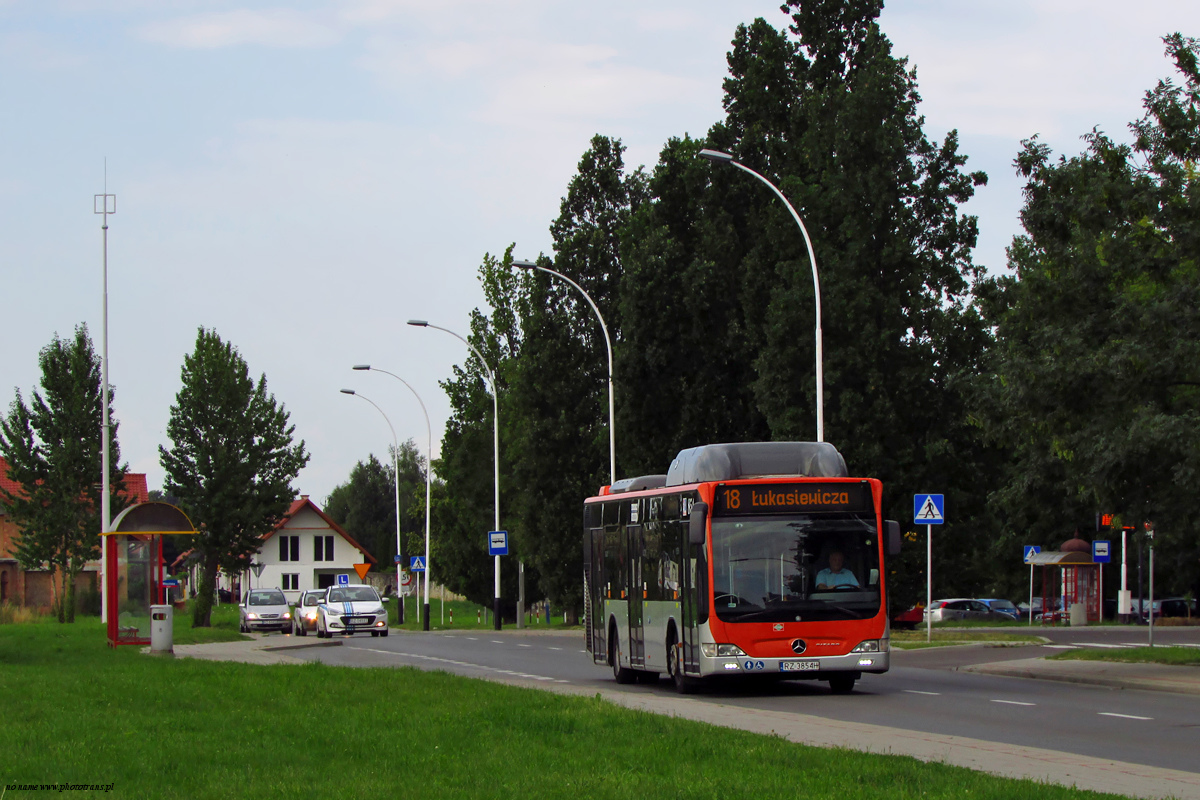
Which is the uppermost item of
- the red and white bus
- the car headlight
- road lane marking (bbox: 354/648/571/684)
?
the red and white bus

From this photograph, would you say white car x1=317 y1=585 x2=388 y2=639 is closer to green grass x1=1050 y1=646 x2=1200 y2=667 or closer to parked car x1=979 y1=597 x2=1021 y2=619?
green grass x1=1050 y1=646 x2=1200 y2=667

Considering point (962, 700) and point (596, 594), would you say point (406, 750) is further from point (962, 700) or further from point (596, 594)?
point (596, 594)

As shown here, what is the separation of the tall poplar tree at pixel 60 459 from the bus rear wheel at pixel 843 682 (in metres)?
44.4

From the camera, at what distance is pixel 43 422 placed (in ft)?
197

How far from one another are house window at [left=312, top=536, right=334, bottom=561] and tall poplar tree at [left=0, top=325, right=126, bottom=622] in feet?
188

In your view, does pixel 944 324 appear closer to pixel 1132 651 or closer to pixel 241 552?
pixel 1132 651

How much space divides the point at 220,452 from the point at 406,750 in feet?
169

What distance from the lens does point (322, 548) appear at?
118 m

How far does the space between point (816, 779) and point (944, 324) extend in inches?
1167

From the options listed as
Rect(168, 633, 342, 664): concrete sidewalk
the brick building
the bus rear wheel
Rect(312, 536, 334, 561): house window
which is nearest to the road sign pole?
the bus rear wheel

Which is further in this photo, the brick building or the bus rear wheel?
the brick building

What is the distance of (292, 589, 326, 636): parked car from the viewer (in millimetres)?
50469

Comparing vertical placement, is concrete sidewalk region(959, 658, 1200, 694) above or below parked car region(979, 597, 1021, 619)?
above

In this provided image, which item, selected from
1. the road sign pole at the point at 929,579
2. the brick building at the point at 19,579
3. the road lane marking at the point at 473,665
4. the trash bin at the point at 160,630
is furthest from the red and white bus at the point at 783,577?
the brick building at the point at 19,579
